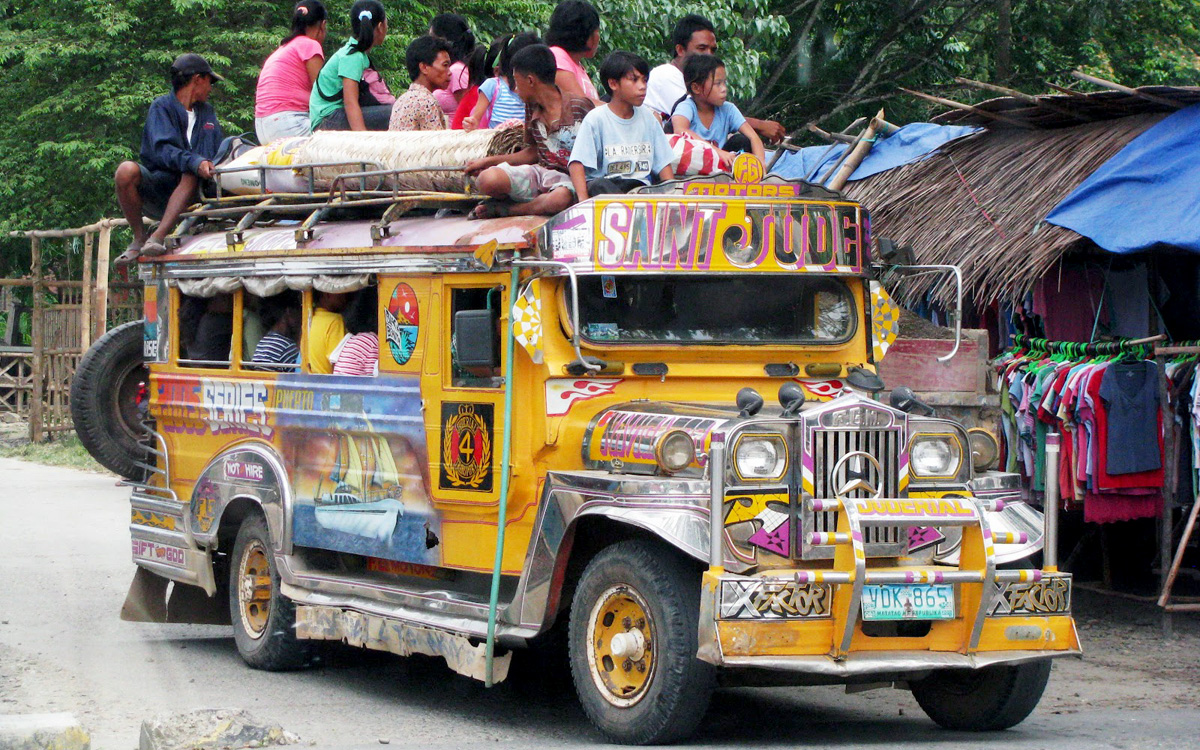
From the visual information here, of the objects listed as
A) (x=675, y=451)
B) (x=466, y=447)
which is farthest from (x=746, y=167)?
(x=675, y=451)

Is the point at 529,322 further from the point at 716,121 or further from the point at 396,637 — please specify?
the point at 716,121

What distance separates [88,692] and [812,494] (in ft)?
13.5

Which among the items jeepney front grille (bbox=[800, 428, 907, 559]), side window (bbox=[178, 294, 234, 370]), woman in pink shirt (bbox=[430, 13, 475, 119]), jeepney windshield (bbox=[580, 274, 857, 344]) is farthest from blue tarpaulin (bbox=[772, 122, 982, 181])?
jeepney front grille (bbox=[800, 428, 907, 559])

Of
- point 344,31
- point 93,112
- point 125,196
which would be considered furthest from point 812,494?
point 93,112

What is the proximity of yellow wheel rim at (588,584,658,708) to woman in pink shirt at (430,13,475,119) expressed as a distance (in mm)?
4763

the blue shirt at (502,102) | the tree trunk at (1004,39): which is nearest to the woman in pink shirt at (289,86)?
the blue shirt at (502,102)

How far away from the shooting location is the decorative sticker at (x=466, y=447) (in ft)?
24.8

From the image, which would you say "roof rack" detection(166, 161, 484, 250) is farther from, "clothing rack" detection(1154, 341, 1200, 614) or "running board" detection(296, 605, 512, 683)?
"clothing rack" detection(1154, 341, 1200, 614)

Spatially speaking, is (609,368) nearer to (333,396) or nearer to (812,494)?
(812,494)

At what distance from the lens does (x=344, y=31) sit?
1897 centimetres

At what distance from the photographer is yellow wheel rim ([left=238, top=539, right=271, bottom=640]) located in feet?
Answer: 30.5

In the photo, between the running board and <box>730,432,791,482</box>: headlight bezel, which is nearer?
<box>730,432,791,482</box>: headlight bezel

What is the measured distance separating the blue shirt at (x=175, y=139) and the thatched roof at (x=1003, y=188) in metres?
4.45

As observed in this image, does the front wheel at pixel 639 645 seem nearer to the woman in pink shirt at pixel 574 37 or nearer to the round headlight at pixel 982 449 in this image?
the round headlight at pixel 982 449
